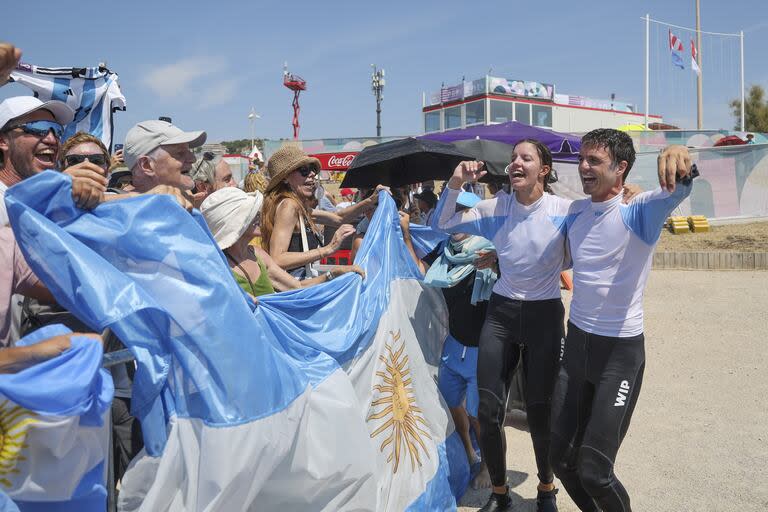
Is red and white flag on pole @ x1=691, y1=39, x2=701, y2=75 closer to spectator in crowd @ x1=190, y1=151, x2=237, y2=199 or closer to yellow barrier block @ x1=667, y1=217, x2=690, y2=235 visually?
yellow barrier block @ x1=667, y1=217, x2=690, y2=235

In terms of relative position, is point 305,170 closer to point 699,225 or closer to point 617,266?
point 617,266

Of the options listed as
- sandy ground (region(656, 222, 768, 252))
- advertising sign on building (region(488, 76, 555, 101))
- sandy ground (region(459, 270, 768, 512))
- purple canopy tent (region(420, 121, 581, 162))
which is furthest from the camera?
advertising sign on building (region(488, 76, 555, 101))

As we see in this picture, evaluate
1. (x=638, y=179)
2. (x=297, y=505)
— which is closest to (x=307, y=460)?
(x=297, y=505)

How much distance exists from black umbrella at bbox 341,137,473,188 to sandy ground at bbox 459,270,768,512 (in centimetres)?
241

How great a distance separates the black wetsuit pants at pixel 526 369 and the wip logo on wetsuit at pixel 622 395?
0.65 m

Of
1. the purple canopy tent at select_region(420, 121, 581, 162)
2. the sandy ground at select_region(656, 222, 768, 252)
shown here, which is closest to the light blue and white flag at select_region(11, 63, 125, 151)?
the purple canopy tent at select_region(420, 121, 581, 162)

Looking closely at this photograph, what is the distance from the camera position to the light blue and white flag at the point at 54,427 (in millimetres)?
1717

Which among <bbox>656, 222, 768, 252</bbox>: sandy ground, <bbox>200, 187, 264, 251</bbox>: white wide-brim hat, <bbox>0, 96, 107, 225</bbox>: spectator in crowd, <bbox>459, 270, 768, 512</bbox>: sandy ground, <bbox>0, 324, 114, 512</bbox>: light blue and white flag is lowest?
<bbox>459, 270, 768, 512</bbox>: sandy ground

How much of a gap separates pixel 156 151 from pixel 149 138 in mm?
67

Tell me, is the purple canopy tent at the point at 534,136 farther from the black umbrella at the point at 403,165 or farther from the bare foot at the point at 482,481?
the bare foot at the point at 482,481

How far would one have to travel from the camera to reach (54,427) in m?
1.75

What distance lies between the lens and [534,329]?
3.73m

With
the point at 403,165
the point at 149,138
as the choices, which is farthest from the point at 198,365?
the point at 403,165

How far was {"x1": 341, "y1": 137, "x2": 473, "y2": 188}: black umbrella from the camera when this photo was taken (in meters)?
5.31
